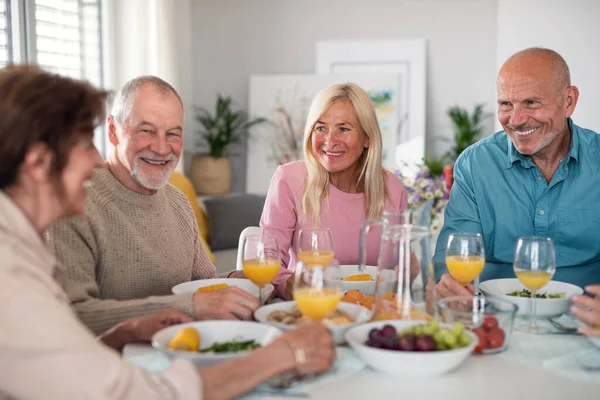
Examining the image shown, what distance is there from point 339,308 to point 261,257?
25 cm

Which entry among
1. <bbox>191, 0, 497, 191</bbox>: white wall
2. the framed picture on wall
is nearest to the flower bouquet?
the framed picture on wall

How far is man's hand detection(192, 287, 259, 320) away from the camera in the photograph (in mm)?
1734

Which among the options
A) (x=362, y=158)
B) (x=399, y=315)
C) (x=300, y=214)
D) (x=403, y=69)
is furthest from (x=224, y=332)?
(x=403, y=69)

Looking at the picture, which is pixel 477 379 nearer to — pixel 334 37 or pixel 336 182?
pixel 336 182

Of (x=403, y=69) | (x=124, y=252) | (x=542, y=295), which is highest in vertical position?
(x=403, y=69)

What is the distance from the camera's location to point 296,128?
6629 mm

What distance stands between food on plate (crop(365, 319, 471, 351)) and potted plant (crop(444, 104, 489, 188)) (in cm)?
477

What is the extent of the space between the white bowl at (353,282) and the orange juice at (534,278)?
1.28 feet

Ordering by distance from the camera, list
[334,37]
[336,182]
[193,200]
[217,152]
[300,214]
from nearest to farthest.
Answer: [300,214] → [336,182] → [193,200] → [217,152] → [334,37]

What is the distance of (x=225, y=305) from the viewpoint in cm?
174

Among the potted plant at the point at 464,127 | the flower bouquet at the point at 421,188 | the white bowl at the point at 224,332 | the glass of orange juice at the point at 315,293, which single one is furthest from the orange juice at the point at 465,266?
the potted plant at the point at 464,127

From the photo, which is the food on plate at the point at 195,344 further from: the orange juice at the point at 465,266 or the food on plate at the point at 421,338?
the orange juice at the point at 465,266

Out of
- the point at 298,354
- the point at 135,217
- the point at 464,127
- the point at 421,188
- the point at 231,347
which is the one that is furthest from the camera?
the point at 464,127

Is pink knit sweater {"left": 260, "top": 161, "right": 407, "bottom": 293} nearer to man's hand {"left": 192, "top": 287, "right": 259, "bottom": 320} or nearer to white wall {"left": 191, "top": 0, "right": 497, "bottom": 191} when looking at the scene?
man's hand {"left": 192, "top": 287, "right": 259, "bottom": 320}
